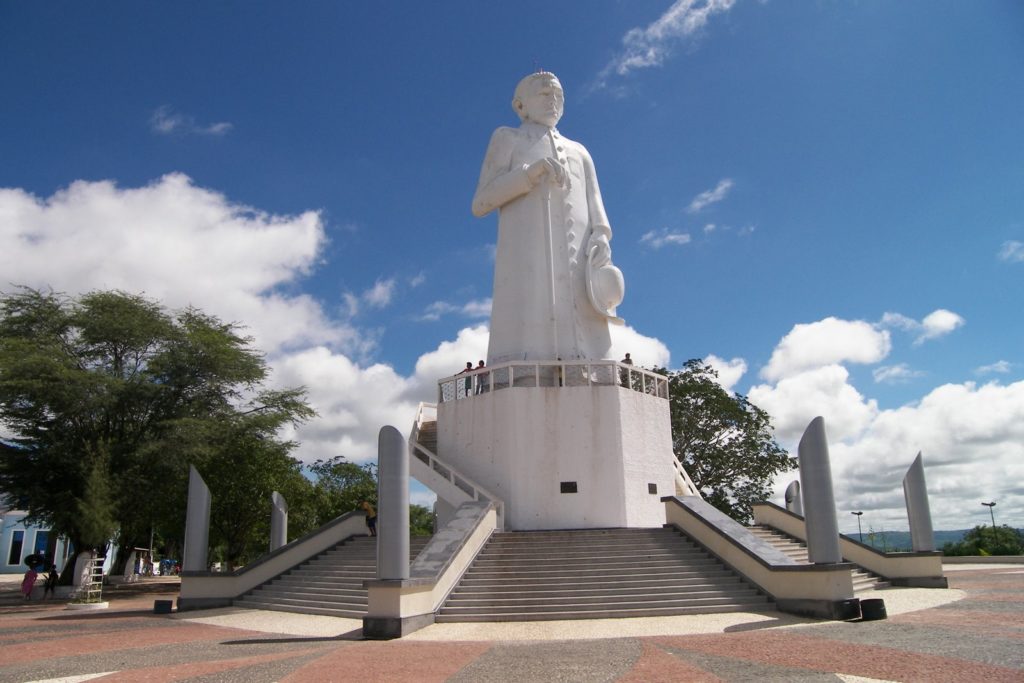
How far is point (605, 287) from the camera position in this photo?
2077 cm

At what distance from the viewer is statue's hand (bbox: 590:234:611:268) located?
21188 mm

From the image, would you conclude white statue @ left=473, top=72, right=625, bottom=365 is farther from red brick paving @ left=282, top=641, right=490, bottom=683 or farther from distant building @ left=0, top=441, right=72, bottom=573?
distant building @ left=0, top=441, right=72, bottom=573

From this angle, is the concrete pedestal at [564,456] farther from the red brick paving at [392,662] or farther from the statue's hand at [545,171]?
the red brick paving at [392,662]

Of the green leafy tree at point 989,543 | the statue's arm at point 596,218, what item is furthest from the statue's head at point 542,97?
the green leafy tree at point 989,543

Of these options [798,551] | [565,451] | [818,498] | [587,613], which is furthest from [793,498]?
[587,613]

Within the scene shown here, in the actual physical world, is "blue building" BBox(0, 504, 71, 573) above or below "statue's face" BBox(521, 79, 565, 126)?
below

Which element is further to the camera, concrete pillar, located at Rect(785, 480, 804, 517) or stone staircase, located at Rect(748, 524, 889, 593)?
concrete pillar, located at Rect(785, 480, 804, 517)

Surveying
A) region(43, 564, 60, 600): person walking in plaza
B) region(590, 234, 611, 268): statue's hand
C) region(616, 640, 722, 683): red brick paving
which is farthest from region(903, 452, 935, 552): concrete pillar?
region(43, 564, 60, 600): person walking in plaza

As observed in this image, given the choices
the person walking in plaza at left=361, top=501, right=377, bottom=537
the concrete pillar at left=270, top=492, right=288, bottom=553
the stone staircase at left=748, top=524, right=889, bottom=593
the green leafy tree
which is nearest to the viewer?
the stone staircase at left=748, top=524, right=889, bottom=593

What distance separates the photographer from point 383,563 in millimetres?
11703

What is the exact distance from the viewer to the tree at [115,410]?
2100 centimetres

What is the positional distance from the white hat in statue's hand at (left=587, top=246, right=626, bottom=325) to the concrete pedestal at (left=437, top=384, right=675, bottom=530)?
2.86 meters

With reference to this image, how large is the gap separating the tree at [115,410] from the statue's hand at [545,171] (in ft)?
39.3

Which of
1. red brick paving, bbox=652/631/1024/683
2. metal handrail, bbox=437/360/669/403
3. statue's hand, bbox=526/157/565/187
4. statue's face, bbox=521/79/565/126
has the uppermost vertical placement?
statue's face, bbox=521/79/565/126
